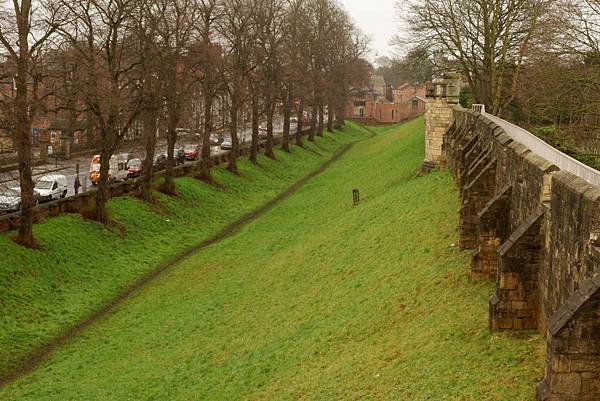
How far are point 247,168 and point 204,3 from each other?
1308cm

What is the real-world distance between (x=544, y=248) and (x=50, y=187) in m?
29.8

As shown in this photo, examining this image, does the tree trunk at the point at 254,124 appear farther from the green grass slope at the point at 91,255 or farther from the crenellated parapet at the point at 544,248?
the crenellated parapet at the point at 544,248

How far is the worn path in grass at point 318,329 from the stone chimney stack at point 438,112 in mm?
5981

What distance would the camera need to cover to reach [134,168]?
47438mm

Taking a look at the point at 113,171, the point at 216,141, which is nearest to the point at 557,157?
the point at 113,171

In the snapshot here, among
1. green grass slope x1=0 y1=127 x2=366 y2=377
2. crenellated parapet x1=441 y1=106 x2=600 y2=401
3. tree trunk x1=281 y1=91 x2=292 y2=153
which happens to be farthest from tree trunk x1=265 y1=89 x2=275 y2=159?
crenellated parapet x1=441 y1=106 x2=600 y2=401

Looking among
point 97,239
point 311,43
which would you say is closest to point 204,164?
point 97,239

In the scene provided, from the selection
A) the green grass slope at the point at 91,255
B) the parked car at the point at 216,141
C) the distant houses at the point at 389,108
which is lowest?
the green grass slope at the point at 91,255

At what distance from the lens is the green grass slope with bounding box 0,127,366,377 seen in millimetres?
21922

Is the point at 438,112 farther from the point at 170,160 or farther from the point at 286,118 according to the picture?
the point at 286,118

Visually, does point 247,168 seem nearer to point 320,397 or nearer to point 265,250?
point 265,250

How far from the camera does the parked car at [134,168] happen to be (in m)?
46.8

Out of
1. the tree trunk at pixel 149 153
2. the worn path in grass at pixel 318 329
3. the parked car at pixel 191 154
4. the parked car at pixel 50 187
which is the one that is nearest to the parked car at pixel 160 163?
the parked car at pixel 191 154

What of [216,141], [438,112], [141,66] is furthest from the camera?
[216,141]
